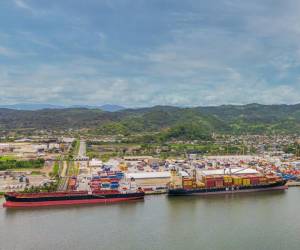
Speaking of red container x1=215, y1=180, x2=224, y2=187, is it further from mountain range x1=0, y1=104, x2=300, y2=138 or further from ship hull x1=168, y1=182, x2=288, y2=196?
mountain range x1=0, y1=104, x2=300, y2=138

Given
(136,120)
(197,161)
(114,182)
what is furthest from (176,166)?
(136,120)

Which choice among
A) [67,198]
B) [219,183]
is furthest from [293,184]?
[67,198]

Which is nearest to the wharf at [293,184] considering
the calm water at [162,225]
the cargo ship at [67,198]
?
the calm water at [162,225]

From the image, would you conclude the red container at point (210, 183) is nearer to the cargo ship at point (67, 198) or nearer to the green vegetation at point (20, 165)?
the cargo ship at point (67, 198)

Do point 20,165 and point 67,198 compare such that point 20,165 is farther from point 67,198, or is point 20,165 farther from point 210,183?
point 210,183

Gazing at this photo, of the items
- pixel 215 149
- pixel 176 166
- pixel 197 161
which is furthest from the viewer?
pixel 215 149

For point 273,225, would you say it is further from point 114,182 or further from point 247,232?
point 114,182
